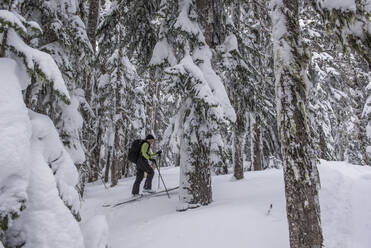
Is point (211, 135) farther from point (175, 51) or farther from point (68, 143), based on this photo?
point (68, 143)

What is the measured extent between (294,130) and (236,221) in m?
2.27

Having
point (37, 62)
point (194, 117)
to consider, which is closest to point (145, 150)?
point (194, 117)

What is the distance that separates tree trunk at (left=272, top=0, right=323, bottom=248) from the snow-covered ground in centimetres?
69

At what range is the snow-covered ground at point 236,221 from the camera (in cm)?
472

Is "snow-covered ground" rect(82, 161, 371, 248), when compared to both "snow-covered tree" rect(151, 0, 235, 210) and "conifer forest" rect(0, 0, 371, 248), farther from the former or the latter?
"snow-covered tree" rect(151, 0, 235, 210)

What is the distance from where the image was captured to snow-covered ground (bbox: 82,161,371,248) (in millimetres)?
4723

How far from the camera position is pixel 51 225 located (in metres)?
2.32

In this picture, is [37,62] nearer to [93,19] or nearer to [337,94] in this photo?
[93,19]

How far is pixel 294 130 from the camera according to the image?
407 cm

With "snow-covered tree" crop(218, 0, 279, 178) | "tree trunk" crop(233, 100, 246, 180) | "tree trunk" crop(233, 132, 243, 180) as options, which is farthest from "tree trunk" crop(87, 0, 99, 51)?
"tree trunk" crop(233, 132, 243, 180)

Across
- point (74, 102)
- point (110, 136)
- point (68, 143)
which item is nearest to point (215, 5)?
point (74, 102)

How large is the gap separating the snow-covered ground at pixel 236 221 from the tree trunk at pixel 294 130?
2.25 ft

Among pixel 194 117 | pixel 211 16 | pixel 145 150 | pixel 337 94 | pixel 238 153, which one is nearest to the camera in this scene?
pixel 194 117

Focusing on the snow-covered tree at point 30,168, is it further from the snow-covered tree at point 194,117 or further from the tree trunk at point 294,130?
the snow-covered tree at point 194,117
